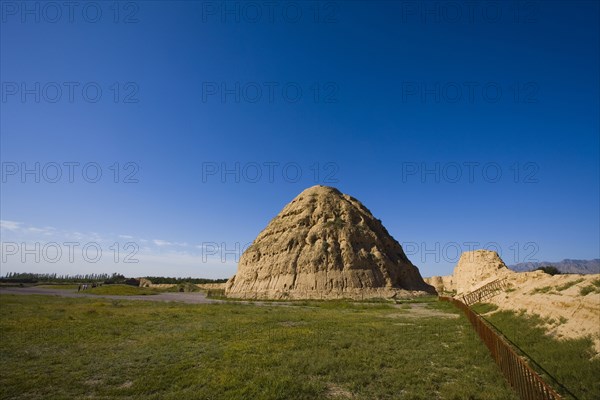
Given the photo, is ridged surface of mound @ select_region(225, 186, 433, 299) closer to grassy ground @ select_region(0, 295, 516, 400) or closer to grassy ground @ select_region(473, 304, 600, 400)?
grassy ground @ select_region(0, 295, 516, 400)

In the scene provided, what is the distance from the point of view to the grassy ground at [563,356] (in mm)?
9375

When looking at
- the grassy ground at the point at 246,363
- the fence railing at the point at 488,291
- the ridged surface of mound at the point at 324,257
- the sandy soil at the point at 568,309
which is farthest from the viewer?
the ridged surface of mound at the point at 324,257

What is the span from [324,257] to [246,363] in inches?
2105

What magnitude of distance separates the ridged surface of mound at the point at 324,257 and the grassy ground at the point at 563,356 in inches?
1697

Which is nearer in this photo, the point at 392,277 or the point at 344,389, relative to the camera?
the point at 344,389

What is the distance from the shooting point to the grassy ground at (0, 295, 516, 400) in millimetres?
9789

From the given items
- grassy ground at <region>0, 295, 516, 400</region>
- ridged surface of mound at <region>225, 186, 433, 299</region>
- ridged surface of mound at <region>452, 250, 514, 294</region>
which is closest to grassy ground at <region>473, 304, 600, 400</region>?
grassy ground at <region>0, 295, 516, 400</region>

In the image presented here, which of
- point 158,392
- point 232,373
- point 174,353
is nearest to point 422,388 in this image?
point 232,373

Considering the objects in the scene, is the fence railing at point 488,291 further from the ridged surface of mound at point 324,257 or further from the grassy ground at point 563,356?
the grassy ground at point 563,356

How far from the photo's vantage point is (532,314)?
19.8 metres

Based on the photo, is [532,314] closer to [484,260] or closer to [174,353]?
[174,353]

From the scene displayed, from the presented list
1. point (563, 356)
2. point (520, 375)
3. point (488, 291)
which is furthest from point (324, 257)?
point (520, 375)

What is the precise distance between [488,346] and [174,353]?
14333 mm

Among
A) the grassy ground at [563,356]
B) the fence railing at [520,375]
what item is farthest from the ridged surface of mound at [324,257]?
the fence railing at [520,375]
